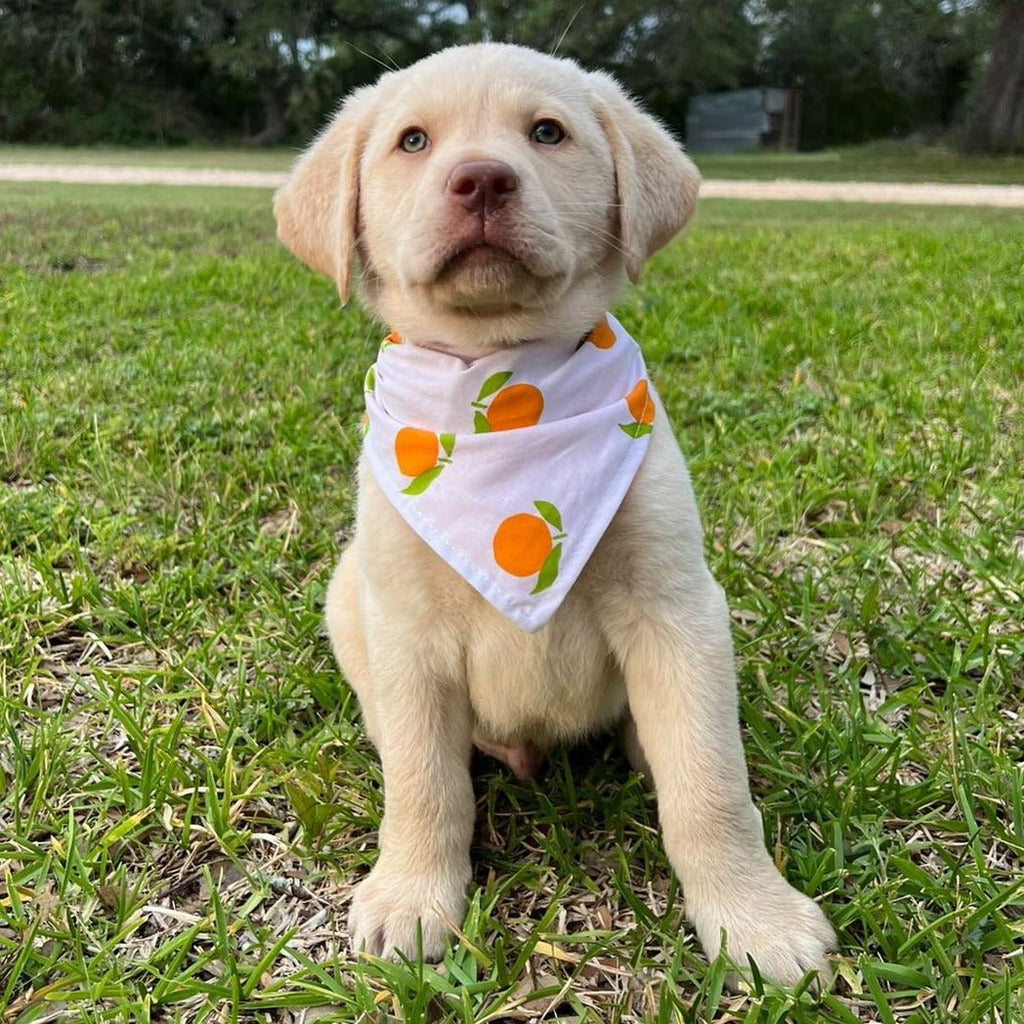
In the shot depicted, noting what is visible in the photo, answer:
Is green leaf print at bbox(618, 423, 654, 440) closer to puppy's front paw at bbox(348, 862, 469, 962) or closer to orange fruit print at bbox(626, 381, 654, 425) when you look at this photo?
orange fruit print at bbox(626, 381, 654, 425)

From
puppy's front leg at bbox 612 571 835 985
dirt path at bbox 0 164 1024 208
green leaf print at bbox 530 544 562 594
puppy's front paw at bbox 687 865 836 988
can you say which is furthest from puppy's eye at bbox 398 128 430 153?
dirt path at bbox 0 164 1024 208

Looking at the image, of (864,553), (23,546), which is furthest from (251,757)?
(864,553)

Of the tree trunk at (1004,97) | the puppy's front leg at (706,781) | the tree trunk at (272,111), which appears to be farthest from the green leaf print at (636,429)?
the tree trunk at (272,111)

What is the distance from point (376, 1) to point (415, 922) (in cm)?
3055

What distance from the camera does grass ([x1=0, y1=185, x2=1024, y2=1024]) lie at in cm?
164

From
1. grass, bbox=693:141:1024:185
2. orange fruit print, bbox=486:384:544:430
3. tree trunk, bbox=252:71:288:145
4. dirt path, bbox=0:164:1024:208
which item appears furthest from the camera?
tree trunk, bbox=252:71:288:145

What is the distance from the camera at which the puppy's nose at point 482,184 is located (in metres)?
1.77

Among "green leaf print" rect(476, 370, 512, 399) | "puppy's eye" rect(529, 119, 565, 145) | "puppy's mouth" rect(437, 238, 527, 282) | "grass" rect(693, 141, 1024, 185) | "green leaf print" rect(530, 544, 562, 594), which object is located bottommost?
"grass" rect(693, 141, 1024, 185)

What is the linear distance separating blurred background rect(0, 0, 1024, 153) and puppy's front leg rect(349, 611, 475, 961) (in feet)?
76.6

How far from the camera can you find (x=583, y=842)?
1962 millimetres

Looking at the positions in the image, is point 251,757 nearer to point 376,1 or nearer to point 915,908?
point 915,908

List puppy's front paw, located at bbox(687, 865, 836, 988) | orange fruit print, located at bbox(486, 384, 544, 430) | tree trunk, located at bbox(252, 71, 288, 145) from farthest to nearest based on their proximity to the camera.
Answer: tree trunk, located at bbox(252, 71, 288, 145) < orange fruit print, located at bbox(486, 384, 544, 430) < puppy's front paw, located at bbox(687, 865, 836, 988)

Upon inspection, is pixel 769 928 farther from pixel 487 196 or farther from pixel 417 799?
pixel 487 196

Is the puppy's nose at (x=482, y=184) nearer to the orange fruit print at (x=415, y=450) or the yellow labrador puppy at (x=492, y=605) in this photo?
the yellow labrador puppy at (x=492, y=605)
